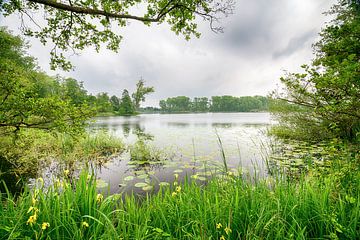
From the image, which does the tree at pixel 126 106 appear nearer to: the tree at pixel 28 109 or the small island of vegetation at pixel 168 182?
the small island of vegetation at pixel 168 182

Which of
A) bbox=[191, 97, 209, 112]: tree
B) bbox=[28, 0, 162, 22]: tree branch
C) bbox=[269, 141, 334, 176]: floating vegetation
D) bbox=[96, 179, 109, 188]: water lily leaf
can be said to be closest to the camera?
bbox=[269, 141, 334, 176]: floating vegetation

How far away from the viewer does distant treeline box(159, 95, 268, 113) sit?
309 ft

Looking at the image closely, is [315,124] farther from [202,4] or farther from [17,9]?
[17,9]

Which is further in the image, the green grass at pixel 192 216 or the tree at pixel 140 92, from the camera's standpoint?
the tree at pixel 140 92

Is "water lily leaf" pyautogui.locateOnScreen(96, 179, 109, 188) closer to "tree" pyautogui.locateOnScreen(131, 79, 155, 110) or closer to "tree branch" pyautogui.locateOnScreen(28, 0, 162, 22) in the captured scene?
"tree branch" pyautogui.locateOnScreen(28, 0, 162, 22)

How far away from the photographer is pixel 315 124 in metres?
11.0

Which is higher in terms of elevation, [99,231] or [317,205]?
[317,205]

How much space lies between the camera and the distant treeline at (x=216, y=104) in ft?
309

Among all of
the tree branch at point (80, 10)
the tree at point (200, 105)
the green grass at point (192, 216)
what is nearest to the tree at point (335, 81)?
the green grass at point (192, 216)

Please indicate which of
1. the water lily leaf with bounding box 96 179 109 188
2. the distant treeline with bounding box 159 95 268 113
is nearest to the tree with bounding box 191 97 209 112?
the distant treeline with bounding box 159 95 268 113

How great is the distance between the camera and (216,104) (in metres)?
98.8

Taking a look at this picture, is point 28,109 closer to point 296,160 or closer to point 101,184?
point 101,184

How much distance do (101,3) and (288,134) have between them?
47.6 ft

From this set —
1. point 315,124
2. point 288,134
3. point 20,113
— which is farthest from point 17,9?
point 288,134
